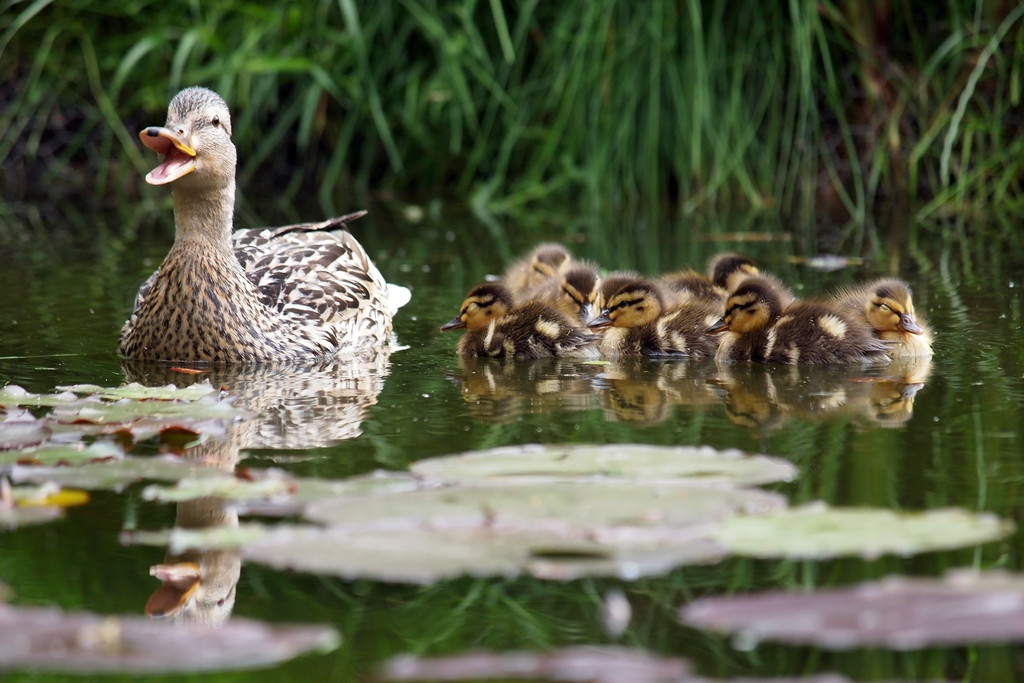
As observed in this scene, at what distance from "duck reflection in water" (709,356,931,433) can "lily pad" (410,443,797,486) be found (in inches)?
17.7

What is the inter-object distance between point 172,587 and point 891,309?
246 cm

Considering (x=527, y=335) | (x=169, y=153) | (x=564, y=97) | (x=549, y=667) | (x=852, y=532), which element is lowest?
(x=549, y=667)

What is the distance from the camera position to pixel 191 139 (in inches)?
165

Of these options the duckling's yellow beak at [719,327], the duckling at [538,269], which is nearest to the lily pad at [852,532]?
the duckling's yellow beak at [719,327]

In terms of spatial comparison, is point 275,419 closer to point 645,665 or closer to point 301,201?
point 645,665

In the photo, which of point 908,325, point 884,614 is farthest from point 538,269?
point 884,614

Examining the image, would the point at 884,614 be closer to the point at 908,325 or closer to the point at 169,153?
the point at 908,325

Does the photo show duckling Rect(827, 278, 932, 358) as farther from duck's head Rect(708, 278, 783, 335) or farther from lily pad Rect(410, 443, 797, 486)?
lily pad Rect(410, 443, 797, 486)

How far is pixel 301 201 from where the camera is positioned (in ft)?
30.0

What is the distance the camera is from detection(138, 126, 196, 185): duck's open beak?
406cm

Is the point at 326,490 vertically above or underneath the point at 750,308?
underneath

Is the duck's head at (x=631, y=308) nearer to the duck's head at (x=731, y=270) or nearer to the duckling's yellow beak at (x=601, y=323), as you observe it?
the duckling's yellow beak at (x=601, y=323)

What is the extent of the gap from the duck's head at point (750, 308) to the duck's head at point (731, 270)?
0.56m

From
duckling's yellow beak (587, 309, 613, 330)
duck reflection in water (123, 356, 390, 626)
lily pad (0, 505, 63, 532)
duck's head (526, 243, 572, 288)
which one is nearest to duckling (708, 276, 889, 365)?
duckling's yellow beak (587, 309, 613, 330)
